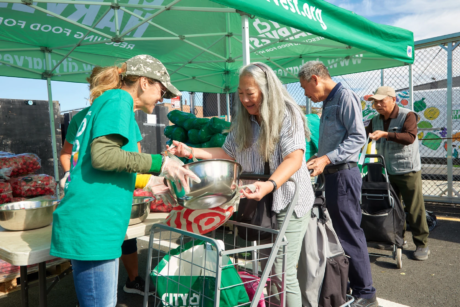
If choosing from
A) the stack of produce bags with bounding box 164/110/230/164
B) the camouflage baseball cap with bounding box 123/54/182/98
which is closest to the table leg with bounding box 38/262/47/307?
the camouflage baseball cap with bounding box 123/54/182/98

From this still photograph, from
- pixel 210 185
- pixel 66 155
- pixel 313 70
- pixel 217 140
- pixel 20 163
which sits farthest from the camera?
pixel 217 140

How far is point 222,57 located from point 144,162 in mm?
5707

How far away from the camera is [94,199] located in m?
1.40

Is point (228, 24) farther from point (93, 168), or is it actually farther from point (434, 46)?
Result: point (93, 168)

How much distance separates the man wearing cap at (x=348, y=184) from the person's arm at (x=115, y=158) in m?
1.52

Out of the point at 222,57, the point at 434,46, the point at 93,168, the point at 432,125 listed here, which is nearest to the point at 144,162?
the point at 93,168

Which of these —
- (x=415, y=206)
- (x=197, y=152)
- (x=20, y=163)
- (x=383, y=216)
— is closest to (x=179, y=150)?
(x=197, y=152)

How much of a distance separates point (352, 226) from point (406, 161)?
174 centimetres

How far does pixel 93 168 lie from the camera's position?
4.64 feet

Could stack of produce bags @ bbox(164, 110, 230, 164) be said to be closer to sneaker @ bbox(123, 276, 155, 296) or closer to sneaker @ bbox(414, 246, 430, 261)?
sneaker @ bbox(123, 276, 155, 296)

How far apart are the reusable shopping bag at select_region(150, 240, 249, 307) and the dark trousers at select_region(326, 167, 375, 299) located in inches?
51.9

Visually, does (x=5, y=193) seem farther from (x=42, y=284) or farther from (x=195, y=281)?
(x=195, y=281)

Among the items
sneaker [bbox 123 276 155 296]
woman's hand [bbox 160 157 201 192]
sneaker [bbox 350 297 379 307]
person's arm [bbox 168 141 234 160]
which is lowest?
sneaker [bbox 123 276 155 296]

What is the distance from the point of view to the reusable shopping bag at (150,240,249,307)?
5.16 ft
